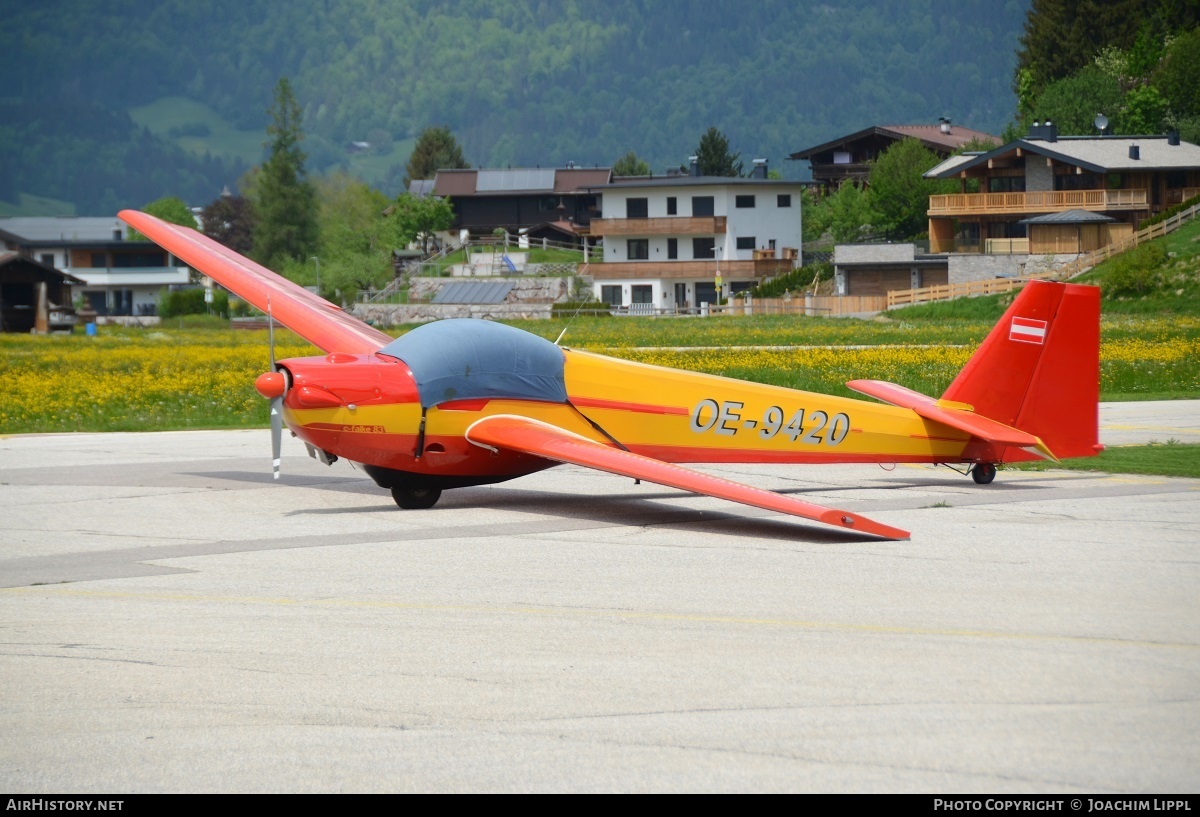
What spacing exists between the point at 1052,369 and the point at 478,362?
7308 millimetres

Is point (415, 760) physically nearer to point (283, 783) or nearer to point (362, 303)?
point (283, 783)

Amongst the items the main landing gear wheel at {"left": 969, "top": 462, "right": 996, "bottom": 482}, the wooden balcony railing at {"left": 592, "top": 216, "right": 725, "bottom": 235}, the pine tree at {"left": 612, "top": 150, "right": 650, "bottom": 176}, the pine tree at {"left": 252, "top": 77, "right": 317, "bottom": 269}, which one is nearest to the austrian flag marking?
the main landing gear wheel at {"left": 969, "top": 462, "right": 996, "bottom": 482}

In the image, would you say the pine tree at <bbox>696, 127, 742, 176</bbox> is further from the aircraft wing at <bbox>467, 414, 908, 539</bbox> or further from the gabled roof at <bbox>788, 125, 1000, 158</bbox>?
the aircraft wing at <bbox>467, 414, 908, 539</bbox>

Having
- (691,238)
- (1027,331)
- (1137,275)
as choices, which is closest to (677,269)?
(691,238)

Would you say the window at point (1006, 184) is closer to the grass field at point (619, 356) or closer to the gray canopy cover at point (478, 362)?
the grass field at point (619, 356)

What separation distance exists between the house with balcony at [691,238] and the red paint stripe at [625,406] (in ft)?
275

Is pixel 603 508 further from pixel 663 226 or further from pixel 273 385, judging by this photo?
pixel 663 226

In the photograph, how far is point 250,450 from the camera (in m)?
23.5

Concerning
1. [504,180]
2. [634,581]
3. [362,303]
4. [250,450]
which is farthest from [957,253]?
[634,581]

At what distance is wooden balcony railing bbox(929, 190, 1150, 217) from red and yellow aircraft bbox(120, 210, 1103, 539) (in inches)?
2907

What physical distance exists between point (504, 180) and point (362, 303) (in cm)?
4078

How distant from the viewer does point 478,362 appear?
16.6 m

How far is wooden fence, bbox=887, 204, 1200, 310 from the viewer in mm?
74562

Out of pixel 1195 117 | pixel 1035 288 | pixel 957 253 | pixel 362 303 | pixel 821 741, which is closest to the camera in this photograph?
pixel 821 741
